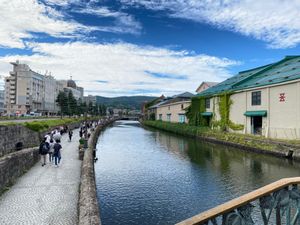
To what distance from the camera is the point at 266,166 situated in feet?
60.4

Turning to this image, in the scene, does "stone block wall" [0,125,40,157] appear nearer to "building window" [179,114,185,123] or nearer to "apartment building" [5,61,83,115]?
"building window" [179,114,185,123]

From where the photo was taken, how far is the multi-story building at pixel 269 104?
78.4ft

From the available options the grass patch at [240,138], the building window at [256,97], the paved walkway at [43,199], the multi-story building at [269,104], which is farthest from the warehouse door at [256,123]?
the paved walkway at [43,199]

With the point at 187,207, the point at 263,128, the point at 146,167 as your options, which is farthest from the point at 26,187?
the point at 263,128

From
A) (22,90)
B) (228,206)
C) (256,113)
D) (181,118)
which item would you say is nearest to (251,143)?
(256,113)

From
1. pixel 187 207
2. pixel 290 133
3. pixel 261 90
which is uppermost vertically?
pixel 261 90

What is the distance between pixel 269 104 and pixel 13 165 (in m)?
24.5

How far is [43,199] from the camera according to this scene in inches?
344

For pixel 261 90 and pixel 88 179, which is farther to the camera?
pixel 261 90

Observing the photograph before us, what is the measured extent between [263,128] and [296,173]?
41.1 ft

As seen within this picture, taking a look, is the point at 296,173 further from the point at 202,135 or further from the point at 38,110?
the point at 38,110

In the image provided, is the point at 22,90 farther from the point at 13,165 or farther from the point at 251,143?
the point at 13,165

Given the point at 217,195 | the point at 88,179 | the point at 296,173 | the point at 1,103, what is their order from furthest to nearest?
the point at 1,103 < the point at 296,173 < the point at 217,195 < the point at 88,179

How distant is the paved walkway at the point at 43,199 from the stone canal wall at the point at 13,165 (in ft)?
0.92
